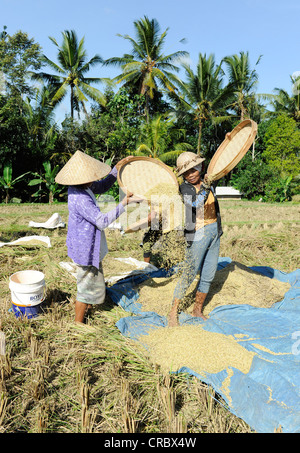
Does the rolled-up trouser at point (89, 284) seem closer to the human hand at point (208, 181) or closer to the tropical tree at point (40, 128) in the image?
the human hand at point (208, 181)

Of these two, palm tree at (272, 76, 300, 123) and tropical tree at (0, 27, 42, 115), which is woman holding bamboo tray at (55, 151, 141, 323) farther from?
palm tree at (272, 76, 300, 123)

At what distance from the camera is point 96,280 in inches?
103

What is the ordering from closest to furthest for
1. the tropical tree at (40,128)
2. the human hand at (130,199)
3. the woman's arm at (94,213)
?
the woman's arm at (94,213), the human hand at (130,199), the tropical tree at (40,128)

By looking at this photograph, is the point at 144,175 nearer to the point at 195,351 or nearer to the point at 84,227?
the point at 84,227

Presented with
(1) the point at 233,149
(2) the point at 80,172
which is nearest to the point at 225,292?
(1) the point at 233,149

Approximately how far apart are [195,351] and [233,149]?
1681mm

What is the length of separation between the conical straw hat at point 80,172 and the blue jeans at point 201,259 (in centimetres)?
93

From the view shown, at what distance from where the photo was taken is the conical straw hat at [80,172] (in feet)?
8.00

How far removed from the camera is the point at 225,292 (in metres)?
3.21

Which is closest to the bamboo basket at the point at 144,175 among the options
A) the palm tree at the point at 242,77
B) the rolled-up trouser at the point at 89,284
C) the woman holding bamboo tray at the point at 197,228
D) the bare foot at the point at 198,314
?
the woman holding bamboo tray at the point at 197,228

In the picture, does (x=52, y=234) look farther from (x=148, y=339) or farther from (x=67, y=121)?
(x=67, y=121)

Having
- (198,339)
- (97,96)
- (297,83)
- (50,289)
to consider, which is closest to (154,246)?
(50,289)

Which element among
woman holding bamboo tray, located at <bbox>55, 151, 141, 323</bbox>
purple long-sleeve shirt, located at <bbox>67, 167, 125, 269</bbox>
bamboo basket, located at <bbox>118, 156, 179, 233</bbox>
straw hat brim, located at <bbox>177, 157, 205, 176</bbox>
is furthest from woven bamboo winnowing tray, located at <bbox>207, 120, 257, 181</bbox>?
purple long-sleeve shirt, located at <bbox>67, 167, 125, 269</bbox>

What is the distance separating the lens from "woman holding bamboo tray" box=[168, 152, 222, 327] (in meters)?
2.56
